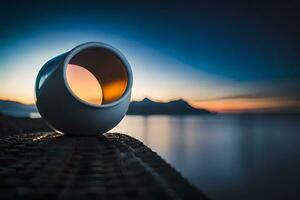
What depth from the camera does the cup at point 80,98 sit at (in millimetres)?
4945

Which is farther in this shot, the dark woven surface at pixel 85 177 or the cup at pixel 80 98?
the cup at pixel 80 98

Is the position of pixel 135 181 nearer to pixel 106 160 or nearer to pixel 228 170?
pixel 106 160

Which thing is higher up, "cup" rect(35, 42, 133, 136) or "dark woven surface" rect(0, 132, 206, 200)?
"cup" rect(35, 42, 133, 136)

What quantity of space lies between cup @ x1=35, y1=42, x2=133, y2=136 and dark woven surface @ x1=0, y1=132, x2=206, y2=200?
44.8 inches

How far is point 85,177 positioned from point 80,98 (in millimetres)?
2459

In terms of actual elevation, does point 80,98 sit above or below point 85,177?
above

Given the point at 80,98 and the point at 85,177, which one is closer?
the point at 85,177

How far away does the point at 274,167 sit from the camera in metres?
5.59

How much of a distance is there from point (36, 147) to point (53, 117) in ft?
3.26

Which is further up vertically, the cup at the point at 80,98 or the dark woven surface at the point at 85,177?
the cup at the point at 80,98

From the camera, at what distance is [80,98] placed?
4.90 metres

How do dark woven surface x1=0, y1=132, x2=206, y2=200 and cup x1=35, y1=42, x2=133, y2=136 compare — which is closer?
dark woven surface x1=0, y1=132, x2=206, y2=200

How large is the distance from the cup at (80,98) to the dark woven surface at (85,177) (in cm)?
114

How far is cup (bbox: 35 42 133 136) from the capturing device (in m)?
4.95
